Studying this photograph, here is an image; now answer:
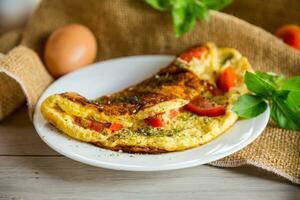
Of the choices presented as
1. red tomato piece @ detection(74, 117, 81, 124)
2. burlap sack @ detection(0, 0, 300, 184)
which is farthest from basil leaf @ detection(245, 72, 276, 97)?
red tomato piece @ detection(74, 117, 81, 124)

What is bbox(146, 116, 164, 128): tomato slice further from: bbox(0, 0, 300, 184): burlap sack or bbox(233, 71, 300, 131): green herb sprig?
bbox(0, 0, 300, 184): burlap sack

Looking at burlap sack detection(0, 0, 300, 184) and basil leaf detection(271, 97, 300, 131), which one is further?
burlap sack detection(0, 0, 300, 184)

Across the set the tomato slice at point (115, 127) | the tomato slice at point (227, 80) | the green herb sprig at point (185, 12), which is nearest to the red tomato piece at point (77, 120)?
the tomato slice at point (115, 127)

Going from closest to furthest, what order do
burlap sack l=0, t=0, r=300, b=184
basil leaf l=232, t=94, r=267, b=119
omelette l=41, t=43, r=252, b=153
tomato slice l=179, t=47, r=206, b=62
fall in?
omelette l=41, t=43, r=252, b=153 < basil leaf l=232, t=94, r=267, b=119 < tomato slice l=179, t=47, r=206, b=62 < burlap sack l=0, t=0, r=300, b=184

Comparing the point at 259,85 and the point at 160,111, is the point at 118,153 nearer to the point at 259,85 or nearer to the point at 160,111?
the point at 160,111

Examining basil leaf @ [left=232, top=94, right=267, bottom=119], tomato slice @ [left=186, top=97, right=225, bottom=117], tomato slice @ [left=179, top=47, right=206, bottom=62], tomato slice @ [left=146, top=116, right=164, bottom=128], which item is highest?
basil leaf @ [left=232, top=94, right=267, bottom=119]

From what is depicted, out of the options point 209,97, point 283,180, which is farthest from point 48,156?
point 283,180

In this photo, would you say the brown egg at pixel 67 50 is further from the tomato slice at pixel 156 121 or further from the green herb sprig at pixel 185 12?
the tomato slice at pixel 156 121
